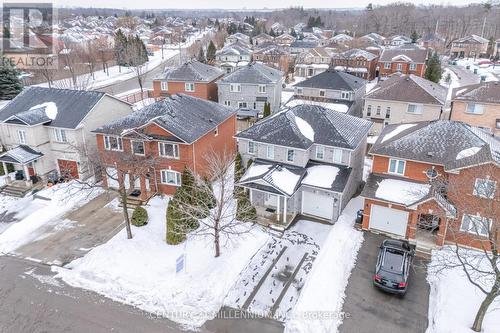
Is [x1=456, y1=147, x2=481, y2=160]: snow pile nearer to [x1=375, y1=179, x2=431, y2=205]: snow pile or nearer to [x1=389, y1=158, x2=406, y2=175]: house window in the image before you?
[x1=375, y1=179, x2=431, y2=205]: snow pile

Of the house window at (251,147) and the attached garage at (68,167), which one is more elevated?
the house window at (251,147)

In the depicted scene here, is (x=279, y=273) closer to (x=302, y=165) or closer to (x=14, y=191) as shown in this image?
(x=302, y=165)

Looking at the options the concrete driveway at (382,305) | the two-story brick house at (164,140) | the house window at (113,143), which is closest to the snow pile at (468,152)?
the concrete driveway at (382,305)

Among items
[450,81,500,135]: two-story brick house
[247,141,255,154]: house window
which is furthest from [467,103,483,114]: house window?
[247,141,255,154]: house window

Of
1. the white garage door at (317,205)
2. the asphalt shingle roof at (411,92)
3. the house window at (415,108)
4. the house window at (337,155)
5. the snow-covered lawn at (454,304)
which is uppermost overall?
the asphalt shingle roof at (411,92)

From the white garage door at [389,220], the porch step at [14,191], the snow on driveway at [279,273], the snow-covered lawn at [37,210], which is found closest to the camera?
the snow on driveway at [279,273]

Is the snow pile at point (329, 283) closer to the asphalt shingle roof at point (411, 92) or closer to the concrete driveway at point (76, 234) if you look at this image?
the concrete driveway at point (76, 234)

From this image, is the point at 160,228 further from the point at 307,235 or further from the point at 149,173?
the point at 307,235
